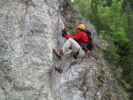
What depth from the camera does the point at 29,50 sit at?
1074 centimetres

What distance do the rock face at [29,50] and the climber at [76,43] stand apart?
0.36 metres

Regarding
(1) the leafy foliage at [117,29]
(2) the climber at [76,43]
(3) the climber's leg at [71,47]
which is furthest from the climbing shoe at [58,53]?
(1) the leafy foliage at [117,29]

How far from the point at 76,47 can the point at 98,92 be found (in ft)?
6.45

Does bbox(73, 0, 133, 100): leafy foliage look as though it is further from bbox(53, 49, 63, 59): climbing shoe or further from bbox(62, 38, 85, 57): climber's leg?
bbox(53, 49, 63, 59): climbing shoe

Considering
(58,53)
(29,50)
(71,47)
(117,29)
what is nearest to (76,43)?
(71,47)

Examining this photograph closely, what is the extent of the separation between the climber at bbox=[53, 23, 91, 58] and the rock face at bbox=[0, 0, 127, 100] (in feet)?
1.19

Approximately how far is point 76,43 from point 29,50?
2108 mm

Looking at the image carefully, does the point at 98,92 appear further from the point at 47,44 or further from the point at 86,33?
the point at 47,44

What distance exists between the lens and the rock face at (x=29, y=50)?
34.1 ft

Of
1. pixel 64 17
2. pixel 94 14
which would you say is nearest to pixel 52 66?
pixel 64 17

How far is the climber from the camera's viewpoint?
40.2 ft

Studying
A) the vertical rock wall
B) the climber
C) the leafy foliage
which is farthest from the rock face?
the leafy foliage

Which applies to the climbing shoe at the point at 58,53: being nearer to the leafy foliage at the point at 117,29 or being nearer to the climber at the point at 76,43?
the climber at the point at 76,43

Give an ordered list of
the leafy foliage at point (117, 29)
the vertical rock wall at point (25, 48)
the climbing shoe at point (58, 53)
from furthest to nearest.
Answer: the leafy foliage at point (117, 29), the climbing shoe at point (58, 53), the vertical rock wall at point (25, 48)
